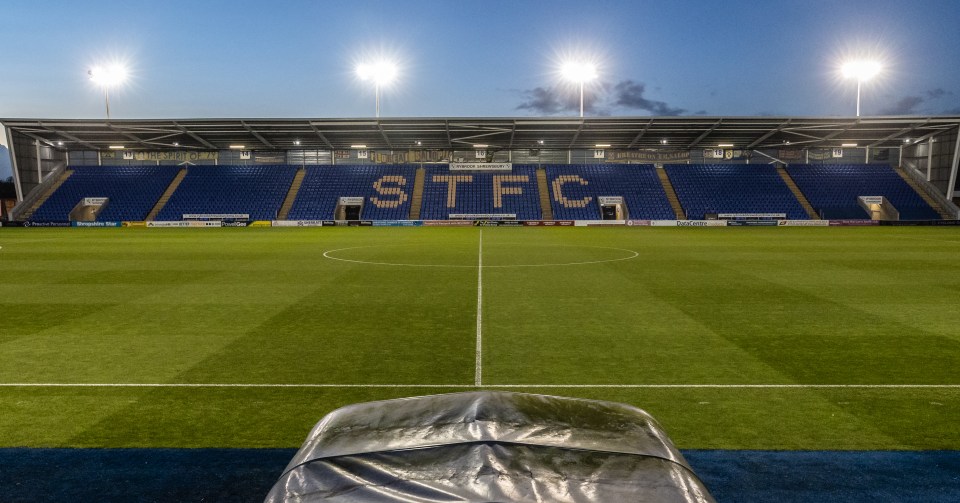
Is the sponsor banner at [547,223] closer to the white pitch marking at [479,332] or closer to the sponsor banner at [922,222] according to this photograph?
the sponsor banner at [922,222]

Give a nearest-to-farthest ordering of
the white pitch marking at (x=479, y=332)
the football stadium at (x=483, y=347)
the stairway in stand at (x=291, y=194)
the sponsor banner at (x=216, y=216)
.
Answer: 1. the football stadium at (x=483, y=347)
2. the white pitch marking at (x=479, y=332)
3. the sponsor banner at (x=216, y=216)
4. the stairway in stand at (x=291, y=194)

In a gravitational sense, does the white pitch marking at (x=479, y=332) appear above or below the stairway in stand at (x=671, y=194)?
below

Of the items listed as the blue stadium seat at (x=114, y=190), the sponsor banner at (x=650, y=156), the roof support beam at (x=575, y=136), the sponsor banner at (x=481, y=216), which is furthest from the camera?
the sponsor banner at (x=650, y=156)

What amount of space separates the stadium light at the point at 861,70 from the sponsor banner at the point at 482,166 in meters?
27.8

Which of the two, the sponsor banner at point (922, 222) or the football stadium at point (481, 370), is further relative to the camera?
the sponsor banner at point (922, 222)

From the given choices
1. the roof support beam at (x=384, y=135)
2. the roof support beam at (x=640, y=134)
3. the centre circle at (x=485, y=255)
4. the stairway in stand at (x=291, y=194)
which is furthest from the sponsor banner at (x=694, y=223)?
the stairway in stand at (x=291, y=194)

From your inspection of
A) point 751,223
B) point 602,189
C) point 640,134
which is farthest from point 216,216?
point 751,223

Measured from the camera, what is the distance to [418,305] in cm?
1187

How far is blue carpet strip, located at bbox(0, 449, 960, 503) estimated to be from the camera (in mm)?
4117

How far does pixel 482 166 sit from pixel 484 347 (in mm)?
47512

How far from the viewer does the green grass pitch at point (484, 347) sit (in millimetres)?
5750

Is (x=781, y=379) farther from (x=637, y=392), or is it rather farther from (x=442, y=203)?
(x=442, y=203)

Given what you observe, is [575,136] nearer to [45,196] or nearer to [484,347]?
[484,347]

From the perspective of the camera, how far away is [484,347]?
8.67 meters
